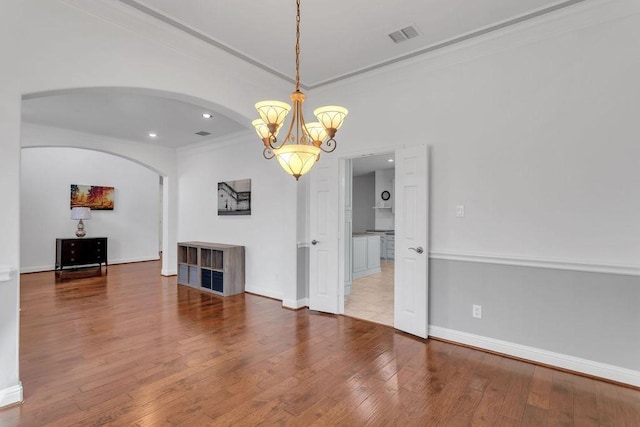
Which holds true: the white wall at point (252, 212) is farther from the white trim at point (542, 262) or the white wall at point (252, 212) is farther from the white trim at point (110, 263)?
the white trim at point (542, 262)

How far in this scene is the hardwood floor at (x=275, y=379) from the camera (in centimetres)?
214

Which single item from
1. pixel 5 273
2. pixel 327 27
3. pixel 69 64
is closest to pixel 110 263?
pixel 5 273

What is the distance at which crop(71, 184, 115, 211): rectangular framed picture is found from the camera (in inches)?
314

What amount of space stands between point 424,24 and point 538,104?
1298 mm

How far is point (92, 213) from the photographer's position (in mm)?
8266

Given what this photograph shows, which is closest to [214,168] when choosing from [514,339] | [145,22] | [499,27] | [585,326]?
[145,22]

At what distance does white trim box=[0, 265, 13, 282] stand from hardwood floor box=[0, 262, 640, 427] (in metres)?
0.90

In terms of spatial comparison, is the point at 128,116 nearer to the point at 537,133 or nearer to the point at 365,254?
the point at 365,254

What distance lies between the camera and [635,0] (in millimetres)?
2525

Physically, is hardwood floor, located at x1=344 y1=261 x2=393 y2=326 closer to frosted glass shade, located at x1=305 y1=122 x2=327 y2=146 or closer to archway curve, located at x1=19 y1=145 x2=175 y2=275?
frosted glass shade, located at x1=305 y1=122 x2=327 y2=146

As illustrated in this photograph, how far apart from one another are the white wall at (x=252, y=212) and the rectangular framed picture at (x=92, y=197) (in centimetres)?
294

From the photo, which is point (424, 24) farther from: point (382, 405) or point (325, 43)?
point (382, 405)

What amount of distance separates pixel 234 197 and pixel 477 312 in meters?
4.50

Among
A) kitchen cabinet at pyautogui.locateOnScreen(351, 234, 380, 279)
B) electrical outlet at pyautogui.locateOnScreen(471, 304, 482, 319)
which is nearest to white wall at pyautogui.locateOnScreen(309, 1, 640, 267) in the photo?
electrical outlet at pyautogui.locateOnScreen(471, 304, 482, 319)
